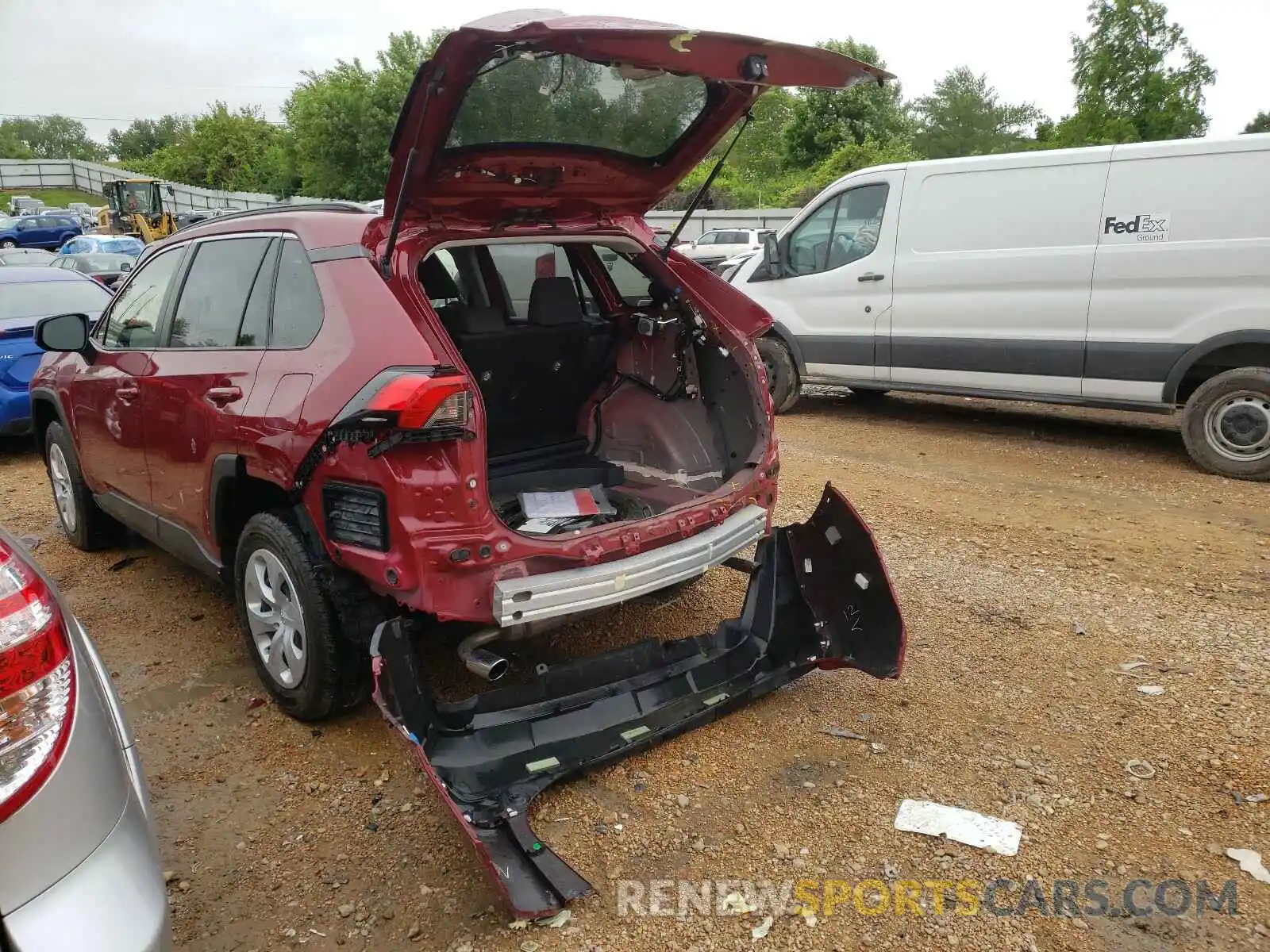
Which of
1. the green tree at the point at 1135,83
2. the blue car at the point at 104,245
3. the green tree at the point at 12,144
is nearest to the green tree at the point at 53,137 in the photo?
the green tree at the point at 12,144

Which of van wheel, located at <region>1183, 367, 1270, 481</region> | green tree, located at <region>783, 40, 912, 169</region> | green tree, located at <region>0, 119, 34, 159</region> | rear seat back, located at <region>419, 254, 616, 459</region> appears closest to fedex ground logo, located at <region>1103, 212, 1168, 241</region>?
van wheel, located at <region>1183, 367, 1270, 481</region>

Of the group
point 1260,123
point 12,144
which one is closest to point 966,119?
point 1260,123

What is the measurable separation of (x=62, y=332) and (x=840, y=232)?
6102 millimetres

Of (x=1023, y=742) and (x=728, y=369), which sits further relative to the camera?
(x=728, y=369)

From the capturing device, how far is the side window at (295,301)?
10.0ft

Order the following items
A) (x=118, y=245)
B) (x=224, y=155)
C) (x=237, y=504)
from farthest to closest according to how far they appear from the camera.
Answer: (x=224, y=155)
(x=118, y=245)
(x=237, y=504)

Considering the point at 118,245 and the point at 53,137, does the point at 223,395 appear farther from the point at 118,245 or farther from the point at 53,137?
the point at 53,137

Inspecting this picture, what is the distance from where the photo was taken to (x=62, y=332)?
4188 millimetres

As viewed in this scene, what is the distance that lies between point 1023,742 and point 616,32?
265 cm

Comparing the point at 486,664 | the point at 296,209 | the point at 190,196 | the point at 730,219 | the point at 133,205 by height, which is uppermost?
the point at 190,196

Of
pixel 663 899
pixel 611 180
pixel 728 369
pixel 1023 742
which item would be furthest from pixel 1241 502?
pixel 663 899

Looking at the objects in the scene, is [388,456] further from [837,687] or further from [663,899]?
[837,687]

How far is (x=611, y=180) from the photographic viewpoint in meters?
3.58

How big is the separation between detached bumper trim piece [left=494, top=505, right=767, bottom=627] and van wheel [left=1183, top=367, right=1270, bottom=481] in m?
4.57
